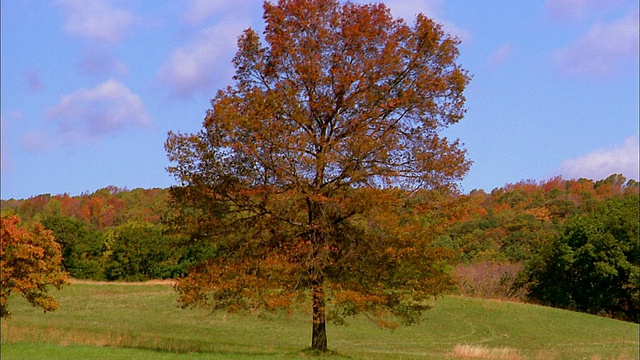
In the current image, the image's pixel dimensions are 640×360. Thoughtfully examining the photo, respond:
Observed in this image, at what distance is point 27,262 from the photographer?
2684cm

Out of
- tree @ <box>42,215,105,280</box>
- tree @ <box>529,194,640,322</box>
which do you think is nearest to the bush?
tree @ <box>529,194,640,322</box>

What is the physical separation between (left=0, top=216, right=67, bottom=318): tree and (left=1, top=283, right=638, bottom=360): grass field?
1719 mm

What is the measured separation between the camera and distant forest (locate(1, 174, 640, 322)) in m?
65.6

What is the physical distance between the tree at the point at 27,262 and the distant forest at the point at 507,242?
6505 mm

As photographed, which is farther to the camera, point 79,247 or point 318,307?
point 79,247

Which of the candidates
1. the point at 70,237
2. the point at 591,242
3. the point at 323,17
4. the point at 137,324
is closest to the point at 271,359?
the point at 323,17

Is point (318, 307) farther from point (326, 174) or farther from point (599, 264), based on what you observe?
point (599, 264)

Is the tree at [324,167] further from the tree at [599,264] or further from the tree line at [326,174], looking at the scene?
the tree at [599,264]

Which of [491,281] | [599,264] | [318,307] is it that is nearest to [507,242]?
[491,281]

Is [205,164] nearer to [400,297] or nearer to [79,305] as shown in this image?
[400,297]

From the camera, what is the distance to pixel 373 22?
23.4 meters

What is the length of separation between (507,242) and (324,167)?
7239 cm

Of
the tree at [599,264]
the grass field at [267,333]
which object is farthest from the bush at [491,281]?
the grass field at [267,333]

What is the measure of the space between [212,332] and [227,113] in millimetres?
23623
